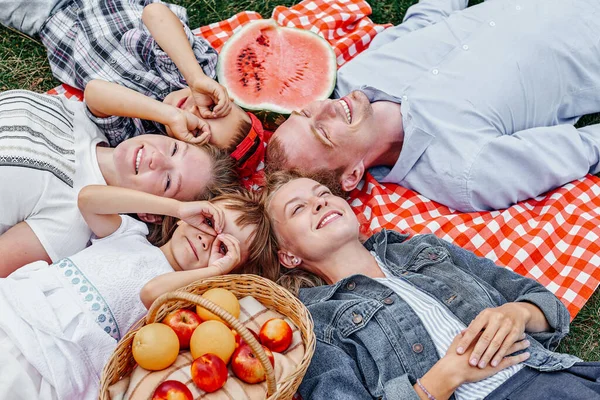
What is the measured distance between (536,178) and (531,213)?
0.20 m

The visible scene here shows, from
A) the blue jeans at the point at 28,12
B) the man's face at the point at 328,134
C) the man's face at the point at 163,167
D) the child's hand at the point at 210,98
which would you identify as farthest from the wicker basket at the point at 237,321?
the blue jeans at the point at 28,12

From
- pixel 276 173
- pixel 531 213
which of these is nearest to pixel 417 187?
pixel 531 213

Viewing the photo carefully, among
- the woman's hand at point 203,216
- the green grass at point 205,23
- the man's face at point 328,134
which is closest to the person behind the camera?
the woman's hand at point 203,216

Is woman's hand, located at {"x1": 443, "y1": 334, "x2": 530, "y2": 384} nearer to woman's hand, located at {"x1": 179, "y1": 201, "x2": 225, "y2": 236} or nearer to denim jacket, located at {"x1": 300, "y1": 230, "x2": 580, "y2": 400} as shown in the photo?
denim jacket, located at {"x1": 300, "y1": 230, "x2": 580, "y2": 400}

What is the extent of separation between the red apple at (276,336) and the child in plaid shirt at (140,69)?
113 centimetres

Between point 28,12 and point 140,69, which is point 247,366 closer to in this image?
point 140,69

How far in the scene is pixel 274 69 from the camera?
385cm

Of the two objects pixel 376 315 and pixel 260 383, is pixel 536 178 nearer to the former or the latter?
pixel 376 315

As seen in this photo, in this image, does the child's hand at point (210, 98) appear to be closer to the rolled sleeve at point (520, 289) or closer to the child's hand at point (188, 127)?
the child's hand at point (188, 127)

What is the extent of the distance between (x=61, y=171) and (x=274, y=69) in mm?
1485

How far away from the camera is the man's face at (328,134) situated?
3.30 meters

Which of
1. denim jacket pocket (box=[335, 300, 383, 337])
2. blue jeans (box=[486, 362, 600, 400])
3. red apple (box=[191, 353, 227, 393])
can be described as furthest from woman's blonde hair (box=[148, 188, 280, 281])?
blue jeans (box=[486, 362, 600, 400])

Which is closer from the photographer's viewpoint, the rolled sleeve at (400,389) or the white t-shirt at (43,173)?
the rolled sleeve at (400,389)

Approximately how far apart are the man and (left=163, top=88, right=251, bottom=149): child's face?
0.23 meters
